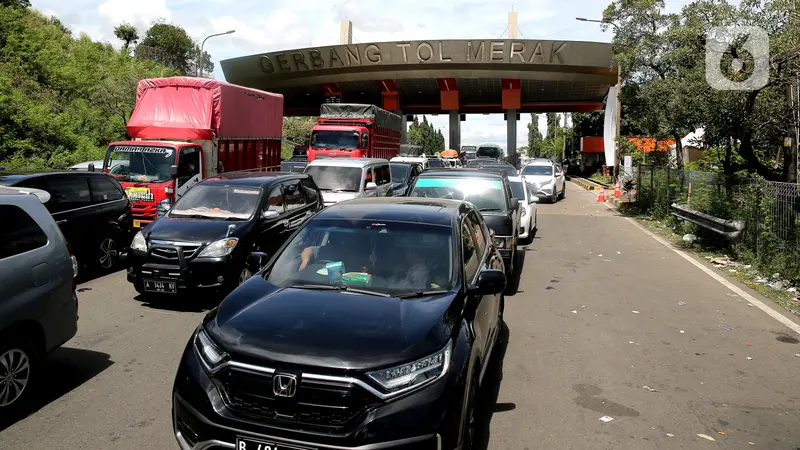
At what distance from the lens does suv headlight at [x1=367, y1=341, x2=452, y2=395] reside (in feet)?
11.0

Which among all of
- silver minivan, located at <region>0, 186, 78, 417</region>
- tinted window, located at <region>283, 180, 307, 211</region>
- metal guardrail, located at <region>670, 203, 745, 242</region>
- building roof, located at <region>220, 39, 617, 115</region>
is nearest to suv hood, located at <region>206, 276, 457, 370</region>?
silver minivan, located at <region>0, 186, 78, 417</region>

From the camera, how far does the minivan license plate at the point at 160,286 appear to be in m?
7.89

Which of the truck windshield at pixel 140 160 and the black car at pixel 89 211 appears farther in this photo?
the truck windshield at pixel 140 160

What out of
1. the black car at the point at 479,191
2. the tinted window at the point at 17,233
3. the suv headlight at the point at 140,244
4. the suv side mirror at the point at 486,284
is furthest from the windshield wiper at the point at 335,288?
the black car at the point at 479,191

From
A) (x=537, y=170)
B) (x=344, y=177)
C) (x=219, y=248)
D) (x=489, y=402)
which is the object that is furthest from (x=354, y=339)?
(x=537, y=170)

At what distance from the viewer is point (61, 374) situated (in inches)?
224

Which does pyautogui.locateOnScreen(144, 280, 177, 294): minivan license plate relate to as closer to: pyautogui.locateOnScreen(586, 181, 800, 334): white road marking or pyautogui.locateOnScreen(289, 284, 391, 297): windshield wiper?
pyautogui.locateOnScreen(289, 284, 391, 297): windshield wiper

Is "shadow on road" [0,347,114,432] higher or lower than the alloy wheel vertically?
lower

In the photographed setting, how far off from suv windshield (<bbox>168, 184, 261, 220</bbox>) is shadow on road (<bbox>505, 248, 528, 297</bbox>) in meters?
4.02

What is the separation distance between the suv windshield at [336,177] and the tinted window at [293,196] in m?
4.29

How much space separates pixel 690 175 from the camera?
1683 centimetres

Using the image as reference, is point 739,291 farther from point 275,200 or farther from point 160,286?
point 160,286

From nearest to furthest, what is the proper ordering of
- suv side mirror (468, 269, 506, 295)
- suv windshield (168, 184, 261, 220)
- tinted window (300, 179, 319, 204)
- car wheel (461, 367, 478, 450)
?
car wheel (461, 367, 478, 450), suv side mirror (468, 269, 506, 295), suv windshield (168, 184, 261, 220), tinted window (300, 179, 319, 204)

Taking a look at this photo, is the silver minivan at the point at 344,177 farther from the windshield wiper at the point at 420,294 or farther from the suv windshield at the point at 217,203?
the windshield wiper at the point at 420,294
